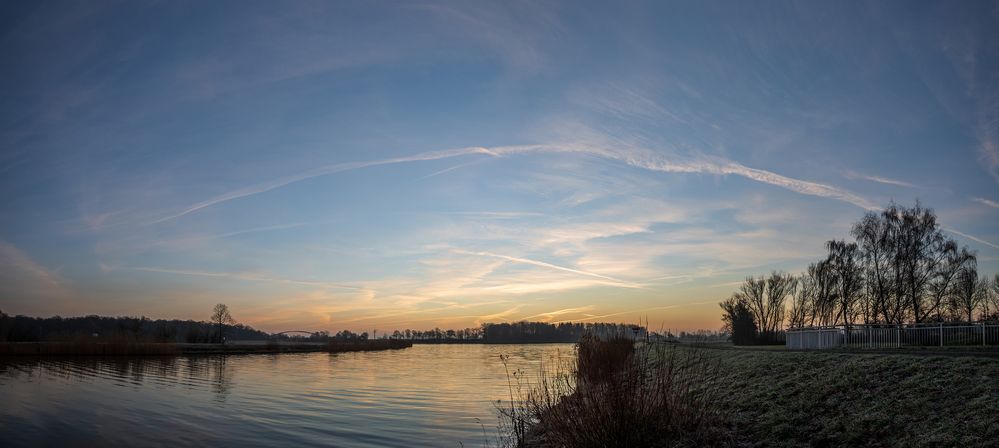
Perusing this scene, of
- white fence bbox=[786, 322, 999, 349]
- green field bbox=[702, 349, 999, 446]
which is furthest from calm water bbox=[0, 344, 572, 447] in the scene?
white fence bbox=[786, 322, 999, 349]

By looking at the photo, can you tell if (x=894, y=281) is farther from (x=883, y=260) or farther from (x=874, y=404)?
(x=874, y=404)

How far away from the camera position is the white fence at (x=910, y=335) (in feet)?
84.8

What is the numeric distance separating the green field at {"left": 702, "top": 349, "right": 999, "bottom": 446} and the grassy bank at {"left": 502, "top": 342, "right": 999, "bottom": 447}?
0.02m

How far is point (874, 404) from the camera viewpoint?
12438 millimetres

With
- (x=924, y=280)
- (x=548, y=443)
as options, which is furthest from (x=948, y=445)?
(x=924, y=280)

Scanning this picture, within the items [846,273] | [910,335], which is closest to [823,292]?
[846,273]

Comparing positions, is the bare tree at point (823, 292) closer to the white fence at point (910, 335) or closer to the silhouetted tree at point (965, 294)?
the silhouetted tree at point (965, 294)

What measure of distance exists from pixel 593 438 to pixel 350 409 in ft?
56.3

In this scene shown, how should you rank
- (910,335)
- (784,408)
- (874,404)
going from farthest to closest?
(910,335), (784,408), (874,404)

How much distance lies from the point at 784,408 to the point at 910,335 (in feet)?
68.2

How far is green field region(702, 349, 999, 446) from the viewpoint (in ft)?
34.7

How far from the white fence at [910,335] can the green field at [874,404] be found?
1303 centimetres

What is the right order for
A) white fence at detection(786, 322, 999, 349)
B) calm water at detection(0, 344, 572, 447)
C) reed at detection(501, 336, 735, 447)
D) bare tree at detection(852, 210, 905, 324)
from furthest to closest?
bare tree at detection(852, 210, 905, 324), white fence at detection(786, 322, 999, 349), calm water at detection(0, 344, 572, 447), reed at detection(501, 336, 735, 447)

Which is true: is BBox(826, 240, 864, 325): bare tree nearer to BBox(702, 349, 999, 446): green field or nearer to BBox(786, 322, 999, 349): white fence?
BBox(786, 322, 999, 349): white fence
